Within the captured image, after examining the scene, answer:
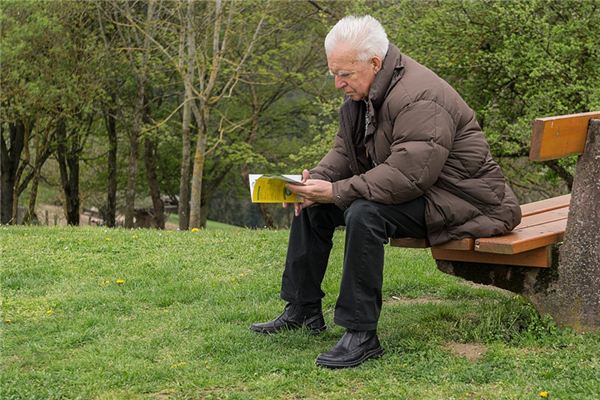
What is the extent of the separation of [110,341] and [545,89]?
9408 mm

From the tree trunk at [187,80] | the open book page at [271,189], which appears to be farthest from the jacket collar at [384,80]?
the tree trunk at [187,80]

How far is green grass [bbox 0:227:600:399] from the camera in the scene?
3.94 metres

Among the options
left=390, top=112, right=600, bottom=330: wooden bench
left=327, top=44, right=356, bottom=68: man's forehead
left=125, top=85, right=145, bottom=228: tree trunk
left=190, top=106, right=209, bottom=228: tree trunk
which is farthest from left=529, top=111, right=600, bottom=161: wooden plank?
left=125, top=85, right=145, bottom=228: tree trunk

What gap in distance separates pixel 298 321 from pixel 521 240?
1449 mm

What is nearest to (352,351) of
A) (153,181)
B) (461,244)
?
(461,244)

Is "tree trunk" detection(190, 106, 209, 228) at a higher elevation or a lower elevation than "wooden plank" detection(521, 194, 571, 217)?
higher

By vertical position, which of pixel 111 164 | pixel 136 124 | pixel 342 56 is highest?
pixel 136 124

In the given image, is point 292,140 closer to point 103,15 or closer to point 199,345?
point 103,15

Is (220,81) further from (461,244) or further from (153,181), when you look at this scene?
(461,244)

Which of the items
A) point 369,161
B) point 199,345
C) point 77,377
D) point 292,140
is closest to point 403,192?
point 369,161

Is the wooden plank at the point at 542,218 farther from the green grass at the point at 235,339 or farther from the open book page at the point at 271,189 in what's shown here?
the open book page at the point at 271,189

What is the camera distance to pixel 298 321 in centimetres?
490

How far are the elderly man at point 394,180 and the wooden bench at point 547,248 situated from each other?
0.53 ft

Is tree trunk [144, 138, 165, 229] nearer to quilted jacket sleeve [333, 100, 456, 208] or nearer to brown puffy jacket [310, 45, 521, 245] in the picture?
brown puffy jacket [310, 45, 521, 245]
